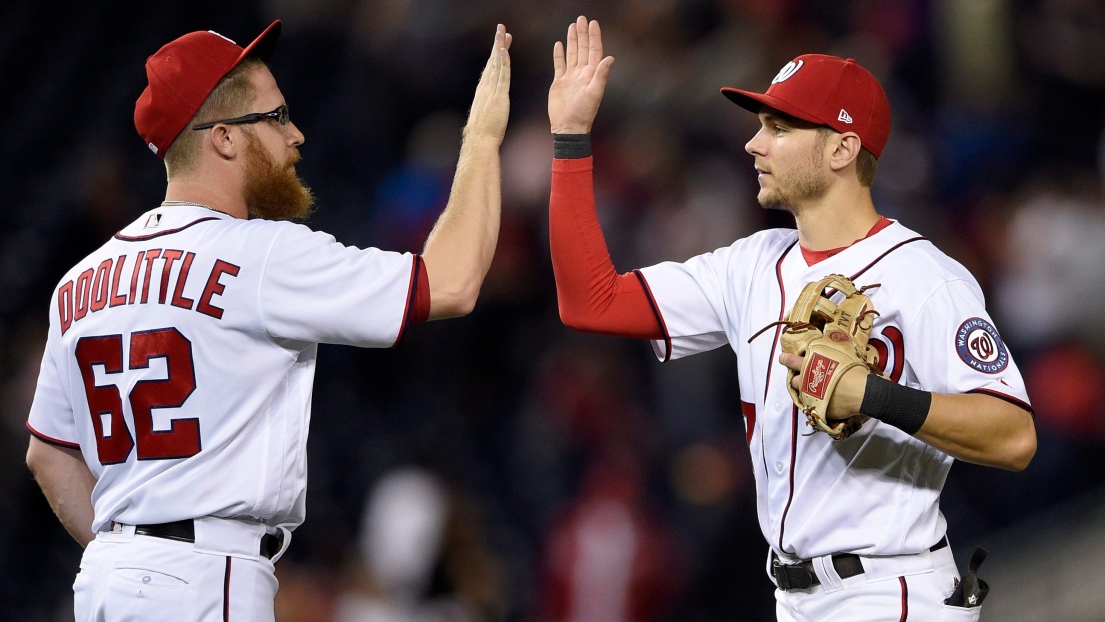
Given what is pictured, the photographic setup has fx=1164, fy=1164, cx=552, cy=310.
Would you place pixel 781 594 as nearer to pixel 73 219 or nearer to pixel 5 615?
pixel 5 615

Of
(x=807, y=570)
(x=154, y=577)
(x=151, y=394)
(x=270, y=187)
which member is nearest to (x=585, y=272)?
(x=270, y=187)

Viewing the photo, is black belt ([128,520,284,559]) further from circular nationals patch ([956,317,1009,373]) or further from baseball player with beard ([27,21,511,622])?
circular nationals patch ([956,317,1009,373])

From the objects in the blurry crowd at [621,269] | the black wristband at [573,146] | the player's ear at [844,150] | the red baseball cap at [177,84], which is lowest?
the blurry crowd at [621,269]

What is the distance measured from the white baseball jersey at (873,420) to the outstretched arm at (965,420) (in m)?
0.06

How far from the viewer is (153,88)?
2848mm

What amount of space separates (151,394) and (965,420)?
1.85m

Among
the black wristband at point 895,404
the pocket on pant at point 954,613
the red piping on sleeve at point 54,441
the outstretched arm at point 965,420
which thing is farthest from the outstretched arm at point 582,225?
the red piping on sleeve at point 54,441

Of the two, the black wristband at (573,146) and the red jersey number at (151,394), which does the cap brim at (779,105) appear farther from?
the red jersey number at (151,394)

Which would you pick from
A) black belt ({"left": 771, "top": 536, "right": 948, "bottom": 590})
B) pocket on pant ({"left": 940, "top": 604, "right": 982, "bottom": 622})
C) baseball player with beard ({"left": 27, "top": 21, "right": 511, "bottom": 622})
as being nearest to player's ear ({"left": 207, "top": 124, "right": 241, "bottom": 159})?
baseball player with beard ({"left": 27, "top": 21, "right": 511, "bottom": 622})

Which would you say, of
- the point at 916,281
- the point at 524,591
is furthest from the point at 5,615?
the point at 916,281

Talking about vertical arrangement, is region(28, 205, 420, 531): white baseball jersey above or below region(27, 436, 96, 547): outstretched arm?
above

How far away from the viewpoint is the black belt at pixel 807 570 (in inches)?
112

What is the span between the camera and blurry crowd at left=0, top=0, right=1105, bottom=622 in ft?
18.8

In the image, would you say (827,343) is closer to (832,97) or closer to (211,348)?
(832,97)
